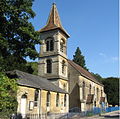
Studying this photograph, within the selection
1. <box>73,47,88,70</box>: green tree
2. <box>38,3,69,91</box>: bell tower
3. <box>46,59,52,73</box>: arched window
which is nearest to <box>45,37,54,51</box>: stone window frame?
<box>38,3,69,91</box>: bell tower

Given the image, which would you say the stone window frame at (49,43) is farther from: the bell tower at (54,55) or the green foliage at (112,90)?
the green foliage at (112,90)

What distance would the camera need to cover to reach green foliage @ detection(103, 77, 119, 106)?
194 ft

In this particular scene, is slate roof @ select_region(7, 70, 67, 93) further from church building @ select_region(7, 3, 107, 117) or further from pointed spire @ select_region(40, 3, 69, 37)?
pointed spire @ select_region(40, 3, 69, 37)

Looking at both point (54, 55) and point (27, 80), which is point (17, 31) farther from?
point (54, 55)

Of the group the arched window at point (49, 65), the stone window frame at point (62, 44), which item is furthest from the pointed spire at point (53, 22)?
the arched window at point (49, 65)

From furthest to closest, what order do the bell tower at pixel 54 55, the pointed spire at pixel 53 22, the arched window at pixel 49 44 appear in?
the pointed spire at pixel 53 22 < the arched window at pixel 49 44 < the bell tower at pixel 54 55

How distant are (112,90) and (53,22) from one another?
33.6 metres

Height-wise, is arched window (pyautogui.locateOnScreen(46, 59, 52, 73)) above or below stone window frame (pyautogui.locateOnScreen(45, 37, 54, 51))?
below

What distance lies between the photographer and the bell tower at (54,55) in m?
35.0

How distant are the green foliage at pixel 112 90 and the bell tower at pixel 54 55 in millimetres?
28034

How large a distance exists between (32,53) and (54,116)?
33.4ft

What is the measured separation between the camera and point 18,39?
1753cm

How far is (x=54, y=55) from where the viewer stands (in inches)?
1406

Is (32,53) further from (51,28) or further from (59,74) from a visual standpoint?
(51,28)
